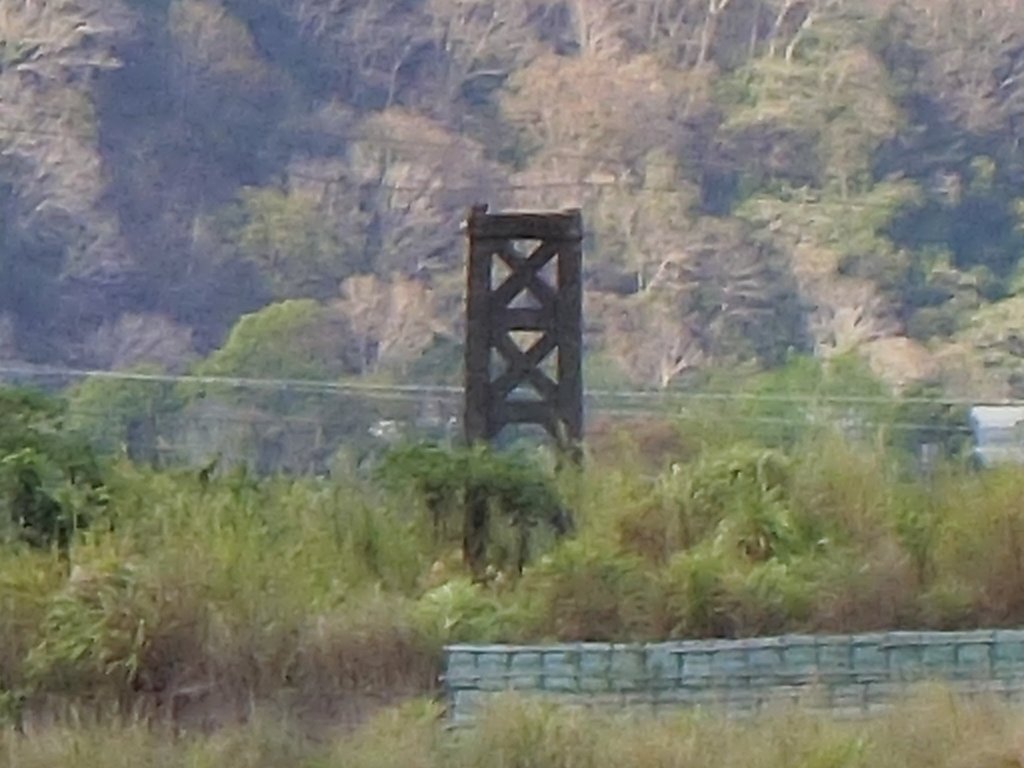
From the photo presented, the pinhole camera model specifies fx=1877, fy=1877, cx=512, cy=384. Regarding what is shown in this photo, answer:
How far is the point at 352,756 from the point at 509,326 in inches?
127

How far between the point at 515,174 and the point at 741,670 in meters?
16.2

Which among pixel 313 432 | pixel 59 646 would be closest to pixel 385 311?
pixel 313 432

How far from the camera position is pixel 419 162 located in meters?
20.1

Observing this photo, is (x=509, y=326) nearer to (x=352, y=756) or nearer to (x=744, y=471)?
(x=744, y=471)

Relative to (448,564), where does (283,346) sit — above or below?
above

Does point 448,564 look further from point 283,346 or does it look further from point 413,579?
point 283,346

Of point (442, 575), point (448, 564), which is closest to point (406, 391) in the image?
point (448, 564)

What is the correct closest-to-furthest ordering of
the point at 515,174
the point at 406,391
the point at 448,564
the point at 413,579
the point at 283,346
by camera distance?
1. the point at 413,579
2. the point at 448,564
3. the point at 406,391
4. the point at 283,346
5. the point at 515,174

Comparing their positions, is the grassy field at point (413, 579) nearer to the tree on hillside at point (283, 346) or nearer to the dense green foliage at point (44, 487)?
the dense green foliage at point (44, 487)

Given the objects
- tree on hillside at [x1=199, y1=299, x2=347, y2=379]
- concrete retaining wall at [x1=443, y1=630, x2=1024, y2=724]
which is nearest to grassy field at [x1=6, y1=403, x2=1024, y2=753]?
concrete retaining wall at [x1=443, y1=630, x2=1024, y2=724]

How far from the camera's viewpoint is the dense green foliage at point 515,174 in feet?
56.3

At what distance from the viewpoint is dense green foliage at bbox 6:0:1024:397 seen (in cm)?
1716

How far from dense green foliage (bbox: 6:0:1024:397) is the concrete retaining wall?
9985mm

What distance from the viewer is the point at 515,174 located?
20.9 meters
